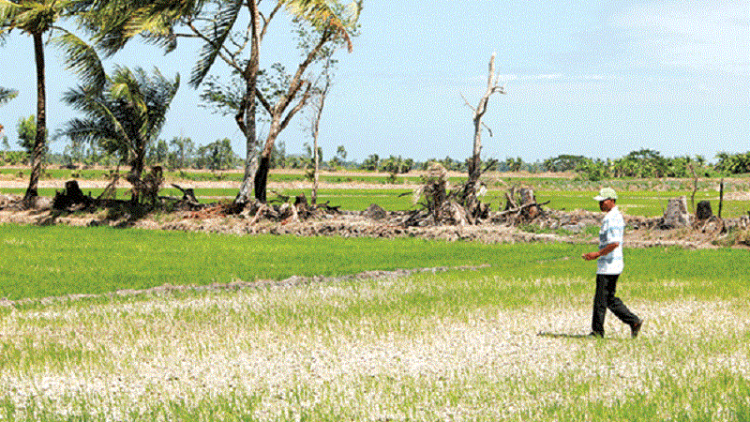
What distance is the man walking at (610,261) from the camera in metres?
10.1

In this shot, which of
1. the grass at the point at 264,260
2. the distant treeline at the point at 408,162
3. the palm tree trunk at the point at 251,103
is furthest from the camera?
the distant treeline at the point at 408,162

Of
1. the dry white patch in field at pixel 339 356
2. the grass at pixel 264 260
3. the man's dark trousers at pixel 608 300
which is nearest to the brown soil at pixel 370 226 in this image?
the grass at pixel 264 260

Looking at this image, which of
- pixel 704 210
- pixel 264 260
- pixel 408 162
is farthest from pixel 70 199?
pixel 408 162

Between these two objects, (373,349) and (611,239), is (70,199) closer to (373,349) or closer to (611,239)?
(373,349)

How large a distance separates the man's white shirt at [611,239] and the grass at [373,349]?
37.0 inches

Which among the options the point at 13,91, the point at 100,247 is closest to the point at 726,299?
the point at 100,247

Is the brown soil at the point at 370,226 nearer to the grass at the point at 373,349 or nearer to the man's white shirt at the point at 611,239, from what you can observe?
the grass at the point at 373,349

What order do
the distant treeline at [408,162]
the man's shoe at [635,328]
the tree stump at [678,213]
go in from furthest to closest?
the distant treeline at [408,162]
the tree stump at [678,213]
the man's shoe at [635,328]

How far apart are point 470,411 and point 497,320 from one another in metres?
4.88

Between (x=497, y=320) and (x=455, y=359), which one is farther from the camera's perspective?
(x=497, y=320)

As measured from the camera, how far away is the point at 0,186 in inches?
3123

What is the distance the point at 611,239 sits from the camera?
1009cm

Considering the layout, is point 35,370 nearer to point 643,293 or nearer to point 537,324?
point 537,324

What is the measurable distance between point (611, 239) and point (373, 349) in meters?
3.26
